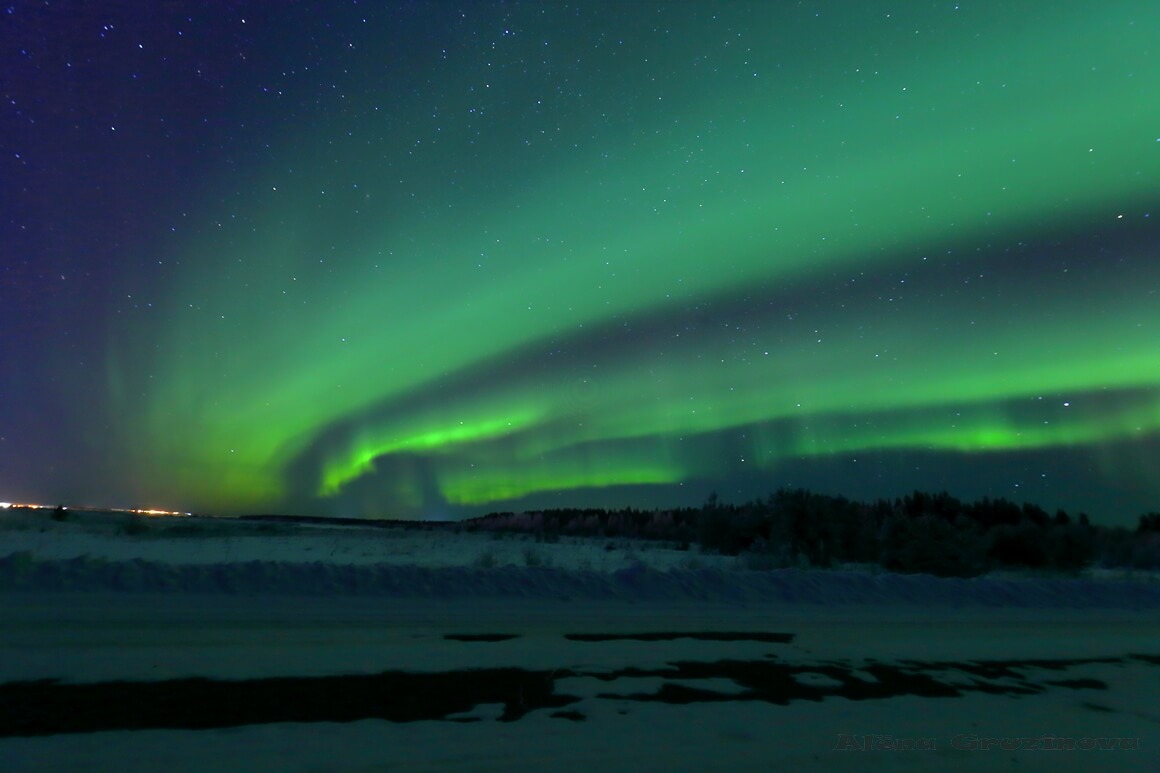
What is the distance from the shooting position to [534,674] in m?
7.72

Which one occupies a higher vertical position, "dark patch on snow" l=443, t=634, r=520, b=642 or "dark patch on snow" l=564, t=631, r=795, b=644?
"dark patch on snow" l=443, t=634, r=520, b=642

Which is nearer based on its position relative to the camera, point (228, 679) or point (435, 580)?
point (228, 679)

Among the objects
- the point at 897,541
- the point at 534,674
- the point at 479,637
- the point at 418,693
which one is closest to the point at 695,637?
the point at 479,637

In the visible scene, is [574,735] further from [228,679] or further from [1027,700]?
[1027,700]

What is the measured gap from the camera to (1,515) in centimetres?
4038

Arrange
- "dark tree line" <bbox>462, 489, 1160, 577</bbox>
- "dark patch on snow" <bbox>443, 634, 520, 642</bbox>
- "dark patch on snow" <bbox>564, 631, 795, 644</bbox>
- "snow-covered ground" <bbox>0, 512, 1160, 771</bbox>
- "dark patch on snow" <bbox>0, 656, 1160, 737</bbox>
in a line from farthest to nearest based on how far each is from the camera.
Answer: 1. "dark tree line" <bbox>462, 489, 1160, 577</bbox>
2. "dark patch on snow" <bbox>564, 631, 795, 644</bbox>
3. "dark patch on snow" <bbox>443, 634, 520, 642</bbox>
4. "dark patch on snow" <bbox>0, 656, 1160, 737</bbox>
5. "snow-covered ground" <bbox>0, 512, 1160, 771</bbox>

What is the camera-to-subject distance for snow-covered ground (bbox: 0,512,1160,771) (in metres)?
5.43

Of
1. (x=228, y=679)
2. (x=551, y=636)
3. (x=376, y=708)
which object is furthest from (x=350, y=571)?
(x=376, y=708)

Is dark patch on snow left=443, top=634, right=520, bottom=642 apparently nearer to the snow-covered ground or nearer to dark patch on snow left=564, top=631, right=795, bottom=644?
Result: the snow-covered ground

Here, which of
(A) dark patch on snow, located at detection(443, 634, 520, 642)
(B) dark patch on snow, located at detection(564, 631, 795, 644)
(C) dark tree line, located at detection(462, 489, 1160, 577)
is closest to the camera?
(A) dark patch on snow, located at detection(443, 634, 520, 642)

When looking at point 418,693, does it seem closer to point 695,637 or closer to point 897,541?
point 695,637

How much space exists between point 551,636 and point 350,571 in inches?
248

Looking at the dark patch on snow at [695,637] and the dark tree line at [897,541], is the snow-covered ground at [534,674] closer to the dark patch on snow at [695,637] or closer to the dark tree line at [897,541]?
the dark patch on snow at [695,637]

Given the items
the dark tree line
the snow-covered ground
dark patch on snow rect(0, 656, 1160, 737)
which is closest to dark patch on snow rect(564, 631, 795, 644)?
the snow-covered ground
